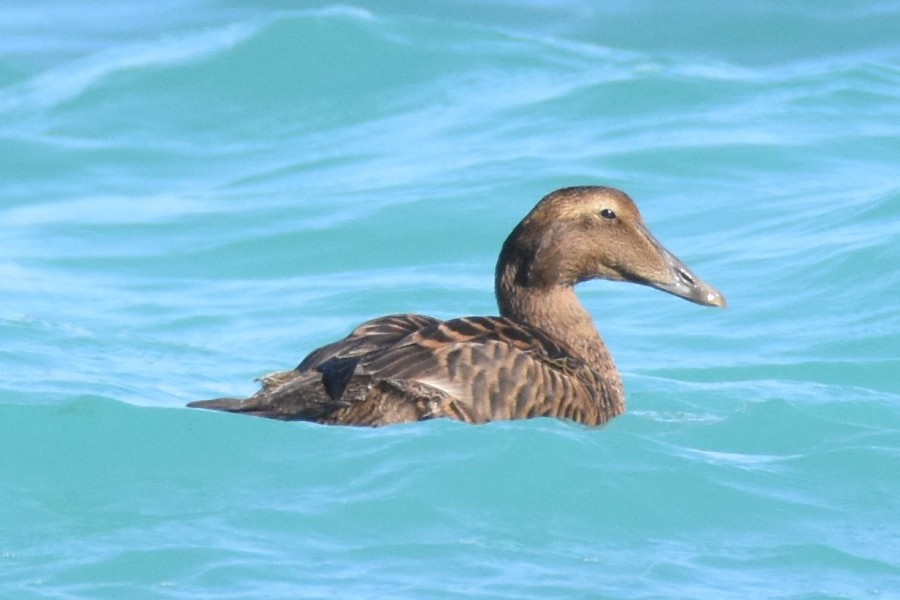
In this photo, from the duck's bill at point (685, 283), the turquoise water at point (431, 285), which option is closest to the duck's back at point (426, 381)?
the turquoise water at point (431, 285)

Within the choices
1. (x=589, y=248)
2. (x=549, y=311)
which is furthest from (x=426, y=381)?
(x=589, y=248)

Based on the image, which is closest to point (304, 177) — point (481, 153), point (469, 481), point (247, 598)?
point (481, 153)

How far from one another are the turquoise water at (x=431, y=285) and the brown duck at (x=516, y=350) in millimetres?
141

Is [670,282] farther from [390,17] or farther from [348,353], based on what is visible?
[390,17]

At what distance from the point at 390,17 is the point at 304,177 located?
13.3 ft

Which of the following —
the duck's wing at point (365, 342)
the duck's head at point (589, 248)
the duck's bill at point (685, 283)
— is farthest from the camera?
the duck's bill at point (685, 283)

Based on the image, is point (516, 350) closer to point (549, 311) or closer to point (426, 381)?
point (426, 381)

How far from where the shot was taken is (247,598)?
6129mm

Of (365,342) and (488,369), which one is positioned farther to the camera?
(365,342)

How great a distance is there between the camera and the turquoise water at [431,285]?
21.9 feet

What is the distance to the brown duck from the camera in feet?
24.1

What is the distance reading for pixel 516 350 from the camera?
7.62 metres

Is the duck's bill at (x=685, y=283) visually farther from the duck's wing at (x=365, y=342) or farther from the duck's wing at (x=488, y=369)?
the duck's wing at (x=365, y=342)

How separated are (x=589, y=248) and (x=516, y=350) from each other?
95cm
